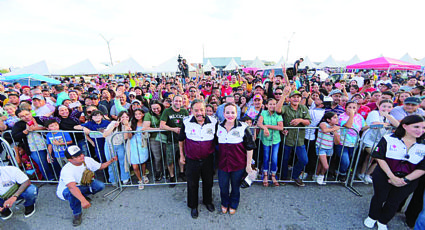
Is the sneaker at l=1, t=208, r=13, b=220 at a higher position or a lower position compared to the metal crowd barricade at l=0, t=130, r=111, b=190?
lower

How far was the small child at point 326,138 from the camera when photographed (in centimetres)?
337

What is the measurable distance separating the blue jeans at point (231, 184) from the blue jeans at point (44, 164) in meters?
3.75

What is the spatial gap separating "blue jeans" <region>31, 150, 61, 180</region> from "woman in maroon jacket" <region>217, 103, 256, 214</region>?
3.85 meters

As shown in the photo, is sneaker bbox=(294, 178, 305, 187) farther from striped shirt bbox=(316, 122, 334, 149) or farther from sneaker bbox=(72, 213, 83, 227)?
sneaker bbox=(72, 213, 83, 227)

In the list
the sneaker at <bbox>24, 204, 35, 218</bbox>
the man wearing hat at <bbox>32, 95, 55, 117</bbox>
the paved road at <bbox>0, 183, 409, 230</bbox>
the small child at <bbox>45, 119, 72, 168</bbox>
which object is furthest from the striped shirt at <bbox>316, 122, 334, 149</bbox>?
the man wearing hat at <bbox>32, 95, 55, 117</bbox>

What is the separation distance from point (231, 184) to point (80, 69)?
19018mm

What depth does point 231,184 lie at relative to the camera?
2932 mm

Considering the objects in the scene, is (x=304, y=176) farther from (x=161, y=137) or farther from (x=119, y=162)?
(x=119, y=162)

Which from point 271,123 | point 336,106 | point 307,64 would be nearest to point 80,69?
point 271,123

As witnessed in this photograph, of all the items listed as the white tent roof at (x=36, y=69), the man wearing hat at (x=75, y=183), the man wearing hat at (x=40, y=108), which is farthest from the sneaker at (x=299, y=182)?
the white tent roof at (x=36, y=69)

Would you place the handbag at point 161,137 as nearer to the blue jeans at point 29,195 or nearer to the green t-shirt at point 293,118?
the blue jeans at point 29,195

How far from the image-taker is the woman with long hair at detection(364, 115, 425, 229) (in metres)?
2.30

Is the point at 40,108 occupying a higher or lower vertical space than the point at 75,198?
higher

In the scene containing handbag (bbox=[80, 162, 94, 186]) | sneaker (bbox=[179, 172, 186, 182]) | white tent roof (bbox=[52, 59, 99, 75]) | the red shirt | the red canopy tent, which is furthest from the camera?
white tent roof (bbox=[52, 59, 99, 75])
